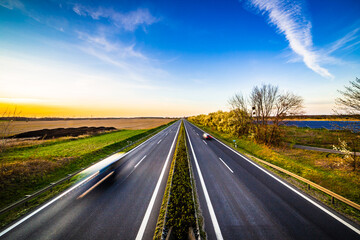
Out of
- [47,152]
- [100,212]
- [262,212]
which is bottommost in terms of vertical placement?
[47,152]

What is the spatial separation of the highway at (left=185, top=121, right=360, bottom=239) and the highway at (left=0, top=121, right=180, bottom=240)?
2.83 meters

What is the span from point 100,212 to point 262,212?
25.2 ft

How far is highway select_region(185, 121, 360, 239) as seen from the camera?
4.79 meters

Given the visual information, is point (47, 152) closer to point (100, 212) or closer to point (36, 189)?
point (36, 189)

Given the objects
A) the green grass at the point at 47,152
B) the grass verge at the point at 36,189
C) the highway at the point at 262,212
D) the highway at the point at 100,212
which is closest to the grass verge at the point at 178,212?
the highway at the point at 100,212

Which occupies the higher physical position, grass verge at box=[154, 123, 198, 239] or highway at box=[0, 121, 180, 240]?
grass verge at box=[154, 123, 198, 239]

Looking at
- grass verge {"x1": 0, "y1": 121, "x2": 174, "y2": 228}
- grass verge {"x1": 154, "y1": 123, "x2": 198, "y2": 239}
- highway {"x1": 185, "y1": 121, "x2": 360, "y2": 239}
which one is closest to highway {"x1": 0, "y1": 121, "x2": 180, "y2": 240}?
grass verge {"x1": 154, "y1": 123, "x2": 198, "y2": 239}

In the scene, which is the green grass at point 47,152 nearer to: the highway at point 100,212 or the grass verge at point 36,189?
the grass verge at point 36,189

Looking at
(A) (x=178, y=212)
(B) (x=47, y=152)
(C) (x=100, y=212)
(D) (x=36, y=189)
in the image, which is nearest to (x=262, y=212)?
(A) (x=178, y=212)

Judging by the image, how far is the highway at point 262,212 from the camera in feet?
15.7

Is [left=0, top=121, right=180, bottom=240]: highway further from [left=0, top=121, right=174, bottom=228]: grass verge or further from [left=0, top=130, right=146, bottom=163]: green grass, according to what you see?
[left=0, top=130, right=146, bottom=163]: green grass

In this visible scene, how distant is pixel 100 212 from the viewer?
602cm

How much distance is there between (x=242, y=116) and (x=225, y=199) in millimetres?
24041

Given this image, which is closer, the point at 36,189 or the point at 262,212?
the point at 262,212
